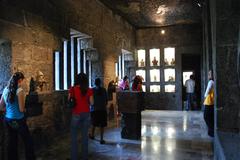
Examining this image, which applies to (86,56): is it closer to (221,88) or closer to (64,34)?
(64,34)

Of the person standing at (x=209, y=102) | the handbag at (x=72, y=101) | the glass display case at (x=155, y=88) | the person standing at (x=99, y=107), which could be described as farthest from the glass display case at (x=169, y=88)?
the handbag at (x=72, y=101)

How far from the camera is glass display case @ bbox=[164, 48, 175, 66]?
10.7 m

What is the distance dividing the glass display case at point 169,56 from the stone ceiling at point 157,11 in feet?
3.77

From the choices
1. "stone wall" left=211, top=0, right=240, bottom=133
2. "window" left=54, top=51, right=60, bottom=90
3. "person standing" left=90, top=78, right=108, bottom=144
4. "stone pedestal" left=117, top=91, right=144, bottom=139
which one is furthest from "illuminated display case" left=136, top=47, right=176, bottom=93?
"stone wall" left=211, top=0, right=240, bottom=133

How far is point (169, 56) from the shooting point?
426 inches

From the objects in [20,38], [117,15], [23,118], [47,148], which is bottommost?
[47,148]

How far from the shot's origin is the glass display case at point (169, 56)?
1071 centimetres

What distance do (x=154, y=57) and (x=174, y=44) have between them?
41.2 inches

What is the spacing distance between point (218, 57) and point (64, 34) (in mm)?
3375

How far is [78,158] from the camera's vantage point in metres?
3.82

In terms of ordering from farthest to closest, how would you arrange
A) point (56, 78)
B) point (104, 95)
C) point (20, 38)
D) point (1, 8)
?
point (56, 78) → point (104, 95) → point (20, 38) → point (1, 8)

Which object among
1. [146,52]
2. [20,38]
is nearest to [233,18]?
[20,38]

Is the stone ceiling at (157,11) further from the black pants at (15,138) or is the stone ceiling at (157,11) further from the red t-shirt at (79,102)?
the black pants at (15,138)

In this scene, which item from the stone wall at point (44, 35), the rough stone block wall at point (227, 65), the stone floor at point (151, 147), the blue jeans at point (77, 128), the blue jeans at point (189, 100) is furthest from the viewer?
the blue jeans at point (189, 100)
